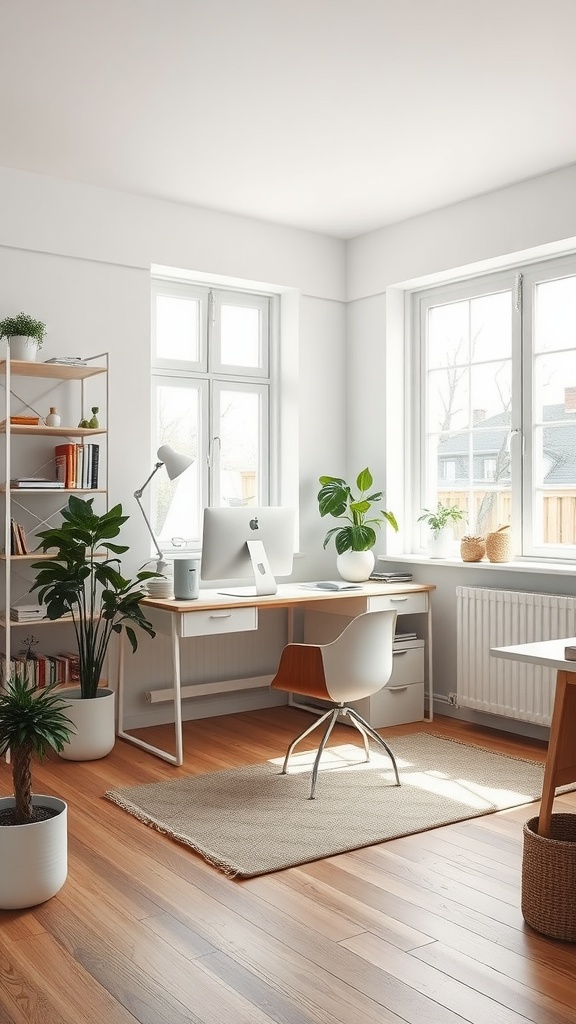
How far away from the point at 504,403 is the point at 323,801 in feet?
8.01

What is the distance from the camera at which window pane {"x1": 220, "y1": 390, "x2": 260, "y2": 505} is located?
17.7 feet

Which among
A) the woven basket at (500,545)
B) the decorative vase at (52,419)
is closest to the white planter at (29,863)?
the decorative vase at (52,419)

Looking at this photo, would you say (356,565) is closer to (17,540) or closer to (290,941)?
(17,540)

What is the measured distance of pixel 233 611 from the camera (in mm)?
4238

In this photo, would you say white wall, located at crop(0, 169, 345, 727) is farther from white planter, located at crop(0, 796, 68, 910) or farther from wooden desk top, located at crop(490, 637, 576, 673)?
wooden desk top, located at crop(490, 637, 576, 673)

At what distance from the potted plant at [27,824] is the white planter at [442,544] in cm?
288

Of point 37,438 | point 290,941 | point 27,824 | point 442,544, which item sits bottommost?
point 290,941

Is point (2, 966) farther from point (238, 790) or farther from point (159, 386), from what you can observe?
point (159, 386)

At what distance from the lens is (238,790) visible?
3.68 m

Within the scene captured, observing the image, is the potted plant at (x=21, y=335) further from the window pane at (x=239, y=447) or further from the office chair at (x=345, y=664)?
the office chair at (x=345, y=664)

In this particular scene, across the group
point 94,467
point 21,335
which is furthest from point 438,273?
point 21,335

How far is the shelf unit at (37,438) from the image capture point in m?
4.12

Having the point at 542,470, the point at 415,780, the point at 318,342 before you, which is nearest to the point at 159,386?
the point at 318,342

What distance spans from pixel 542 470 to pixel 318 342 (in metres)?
1.66
